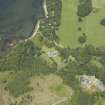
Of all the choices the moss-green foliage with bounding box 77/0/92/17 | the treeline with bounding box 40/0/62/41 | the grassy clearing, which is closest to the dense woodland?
the treeline with bounding box 40/0/62/41

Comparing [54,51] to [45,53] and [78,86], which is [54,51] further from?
[78,86]

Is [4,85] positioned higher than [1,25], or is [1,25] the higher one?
[1,25]

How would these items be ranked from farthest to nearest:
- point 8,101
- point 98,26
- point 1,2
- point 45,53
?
point 1,2 → point 98,26 → point 45,53 → point 8,101

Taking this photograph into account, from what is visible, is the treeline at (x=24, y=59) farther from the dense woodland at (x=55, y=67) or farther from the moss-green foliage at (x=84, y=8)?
the moss-green foliage at (x=84, y=8)

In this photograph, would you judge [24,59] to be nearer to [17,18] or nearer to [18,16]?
[17,18]

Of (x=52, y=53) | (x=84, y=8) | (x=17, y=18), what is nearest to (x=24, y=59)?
(x=52, y=53)

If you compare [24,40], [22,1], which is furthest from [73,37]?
[22,1]
